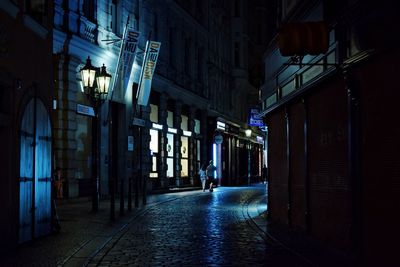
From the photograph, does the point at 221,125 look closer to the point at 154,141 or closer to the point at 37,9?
the point at 154,141

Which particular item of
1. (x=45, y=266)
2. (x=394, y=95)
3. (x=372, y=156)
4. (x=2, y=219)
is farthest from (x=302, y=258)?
(x=2, y=219)

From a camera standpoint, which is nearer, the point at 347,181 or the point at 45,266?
the point at 45,266

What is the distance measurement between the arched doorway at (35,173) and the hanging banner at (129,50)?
1502 centimetres

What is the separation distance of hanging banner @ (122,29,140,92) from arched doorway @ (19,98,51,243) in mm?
15024

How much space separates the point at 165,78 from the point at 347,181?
26.2m

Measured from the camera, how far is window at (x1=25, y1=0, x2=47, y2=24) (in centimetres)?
1155

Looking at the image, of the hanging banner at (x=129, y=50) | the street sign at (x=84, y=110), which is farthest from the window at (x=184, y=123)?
the street sign at (x=84, y=110)

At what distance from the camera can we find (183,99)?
40344mm

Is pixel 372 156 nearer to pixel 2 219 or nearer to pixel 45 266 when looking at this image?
pixel 45 266

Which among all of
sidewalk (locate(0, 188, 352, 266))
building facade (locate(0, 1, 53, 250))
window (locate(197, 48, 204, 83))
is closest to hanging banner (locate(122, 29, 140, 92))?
sidewalk (locate(0, 188, 352, 266))

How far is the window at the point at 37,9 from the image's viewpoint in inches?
455

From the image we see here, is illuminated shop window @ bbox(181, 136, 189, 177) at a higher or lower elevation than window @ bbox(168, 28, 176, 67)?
lower

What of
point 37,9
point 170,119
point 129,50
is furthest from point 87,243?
point 170,119

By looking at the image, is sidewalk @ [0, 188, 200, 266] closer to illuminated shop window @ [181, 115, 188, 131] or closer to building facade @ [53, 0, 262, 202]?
building facade @ [53, 0, 262, 202]
